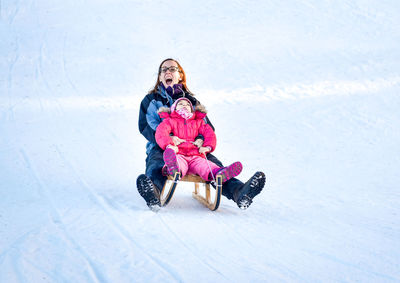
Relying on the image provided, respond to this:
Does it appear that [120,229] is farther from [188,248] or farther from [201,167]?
[201,167]

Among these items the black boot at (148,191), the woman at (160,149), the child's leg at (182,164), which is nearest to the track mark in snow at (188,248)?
the black boot at (148,191)

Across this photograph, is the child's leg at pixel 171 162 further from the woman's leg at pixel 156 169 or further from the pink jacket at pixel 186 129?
the pink jacket at pixel 186 129

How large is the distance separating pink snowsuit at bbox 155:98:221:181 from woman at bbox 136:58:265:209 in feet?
0.19

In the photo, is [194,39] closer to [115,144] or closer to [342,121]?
[342,121]

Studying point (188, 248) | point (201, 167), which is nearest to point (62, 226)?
point (188, 248)

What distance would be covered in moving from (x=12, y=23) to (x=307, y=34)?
791cm

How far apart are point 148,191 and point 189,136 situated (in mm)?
712

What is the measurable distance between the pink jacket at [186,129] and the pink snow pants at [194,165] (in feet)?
0.26

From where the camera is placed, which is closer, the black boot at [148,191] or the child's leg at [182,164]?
the black boot at [148,191]

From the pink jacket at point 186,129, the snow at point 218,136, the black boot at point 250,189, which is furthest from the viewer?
the pink jacket at point 186,129

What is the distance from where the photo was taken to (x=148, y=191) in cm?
320

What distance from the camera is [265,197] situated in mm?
4160

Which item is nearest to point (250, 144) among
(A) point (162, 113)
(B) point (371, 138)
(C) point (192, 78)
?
(B) point (371, 138)

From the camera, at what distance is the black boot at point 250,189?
10.4 feet
